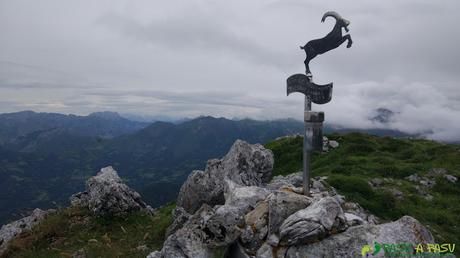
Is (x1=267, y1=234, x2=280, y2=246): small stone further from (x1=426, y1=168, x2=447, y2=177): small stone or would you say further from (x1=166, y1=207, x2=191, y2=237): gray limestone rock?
(x1=426, y1=168, x2=447, y2=177): small stone

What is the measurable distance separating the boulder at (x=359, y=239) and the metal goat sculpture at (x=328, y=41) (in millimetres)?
7886

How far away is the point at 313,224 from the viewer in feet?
46.2

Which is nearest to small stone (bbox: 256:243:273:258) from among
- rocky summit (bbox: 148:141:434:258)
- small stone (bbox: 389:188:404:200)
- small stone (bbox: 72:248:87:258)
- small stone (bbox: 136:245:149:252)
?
rocky summit (bbox: 148:141:434:258)

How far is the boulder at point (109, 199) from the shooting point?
2614 centimetres

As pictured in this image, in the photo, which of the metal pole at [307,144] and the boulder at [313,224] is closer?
the boulder at [313,224]

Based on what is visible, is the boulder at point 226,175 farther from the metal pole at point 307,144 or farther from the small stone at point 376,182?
the small stone at point 376,182

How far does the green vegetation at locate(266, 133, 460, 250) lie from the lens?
2991 centimetres

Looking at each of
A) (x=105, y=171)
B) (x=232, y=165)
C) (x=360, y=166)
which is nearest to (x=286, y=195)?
(x=232, y=165)

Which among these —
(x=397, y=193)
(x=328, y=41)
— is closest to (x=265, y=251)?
(x=328, y=41)

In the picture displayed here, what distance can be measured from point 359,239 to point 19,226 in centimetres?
2346

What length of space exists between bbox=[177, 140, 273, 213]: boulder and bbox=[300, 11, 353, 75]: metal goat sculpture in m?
9.49

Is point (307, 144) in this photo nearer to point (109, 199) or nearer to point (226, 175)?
point (226, 175)

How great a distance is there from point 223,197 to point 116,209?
314 inches

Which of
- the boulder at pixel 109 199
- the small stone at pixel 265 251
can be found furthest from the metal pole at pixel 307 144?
the boulder at pixel 109 199
